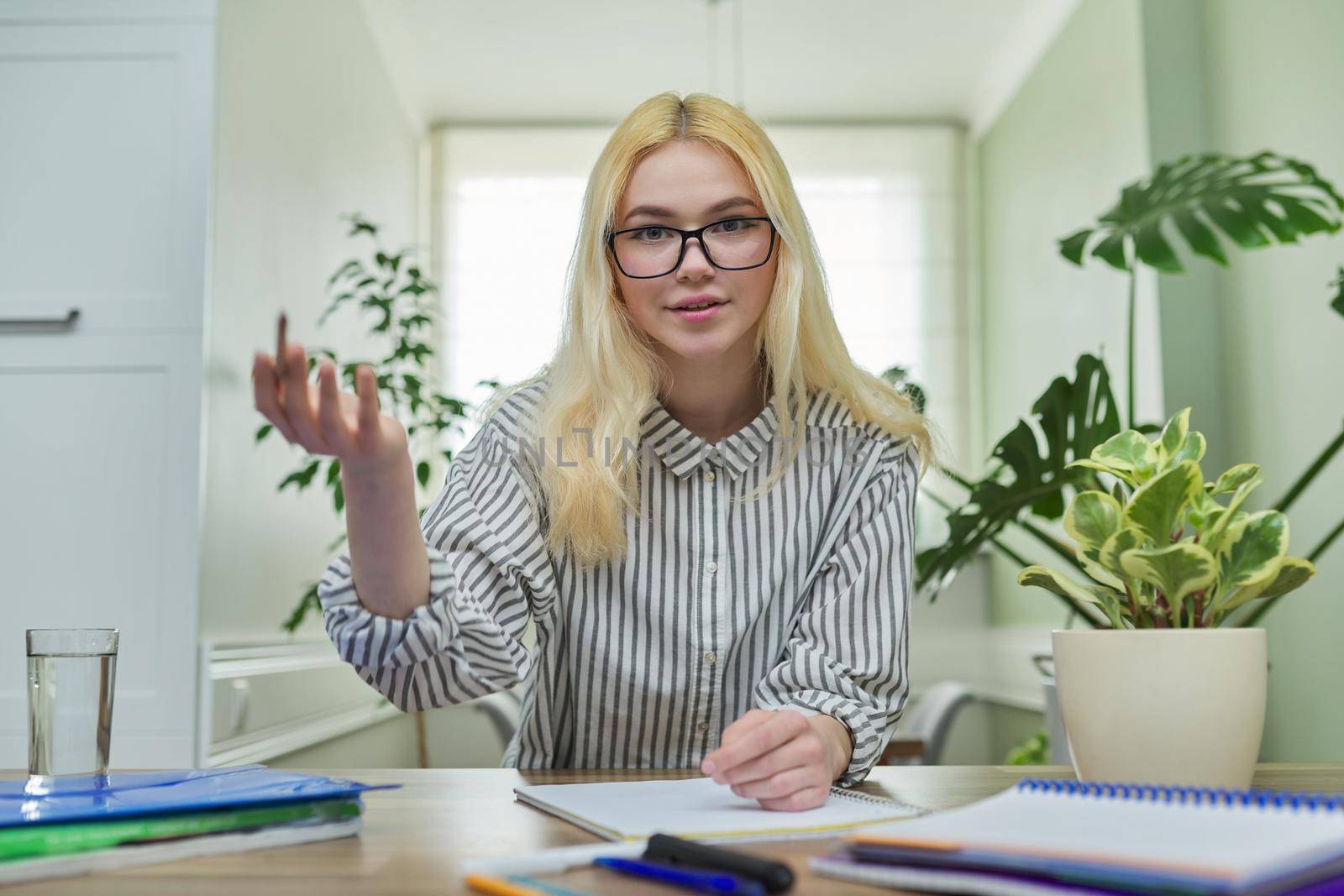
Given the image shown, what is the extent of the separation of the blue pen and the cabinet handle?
6.95 ft

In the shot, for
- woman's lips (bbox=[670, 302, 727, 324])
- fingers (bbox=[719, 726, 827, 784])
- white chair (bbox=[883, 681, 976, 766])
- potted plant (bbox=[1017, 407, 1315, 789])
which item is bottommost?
white chair (bbox=[883, 681, 976, 766])

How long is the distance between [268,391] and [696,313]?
66 centimetres

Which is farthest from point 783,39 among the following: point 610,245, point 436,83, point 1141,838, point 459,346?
point 1141,838

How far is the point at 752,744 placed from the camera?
2.66ft

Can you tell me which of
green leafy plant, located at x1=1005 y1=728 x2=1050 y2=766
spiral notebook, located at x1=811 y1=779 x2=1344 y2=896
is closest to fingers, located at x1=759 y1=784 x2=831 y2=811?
spiral notebook, located at x1=811 y1=779 x2=1344 y2=896

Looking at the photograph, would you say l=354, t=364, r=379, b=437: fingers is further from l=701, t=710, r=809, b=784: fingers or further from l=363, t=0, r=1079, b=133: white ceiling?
l=363, t=0, r=1079, b=133: white ceiling

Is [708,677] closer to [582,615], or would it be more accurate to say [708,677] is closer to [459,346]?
[582,615]

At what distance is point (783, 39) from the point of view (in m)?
4.39

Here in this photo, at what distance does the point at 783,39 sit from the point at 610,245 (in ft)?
10.8

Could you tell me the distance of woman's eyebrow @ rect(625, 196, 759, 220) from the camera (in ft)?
4.36

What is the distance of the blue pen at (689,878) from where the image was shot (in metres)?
0.56

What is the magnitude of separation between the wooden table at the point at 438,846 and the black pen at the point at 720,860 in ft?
0.07

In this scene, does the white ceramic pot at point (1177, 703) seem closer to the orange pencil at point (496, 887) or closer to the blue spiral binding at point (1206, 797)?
the blue spiral binding at point (1206, 797)

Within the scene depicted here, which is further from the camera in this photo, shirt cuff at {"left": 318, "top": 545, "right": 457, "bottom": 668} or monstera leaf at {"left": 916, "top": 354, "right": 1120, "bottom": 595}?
monstera leaf at {"left": 916, "top": 354, "right": 1120, "bottom": 595}
